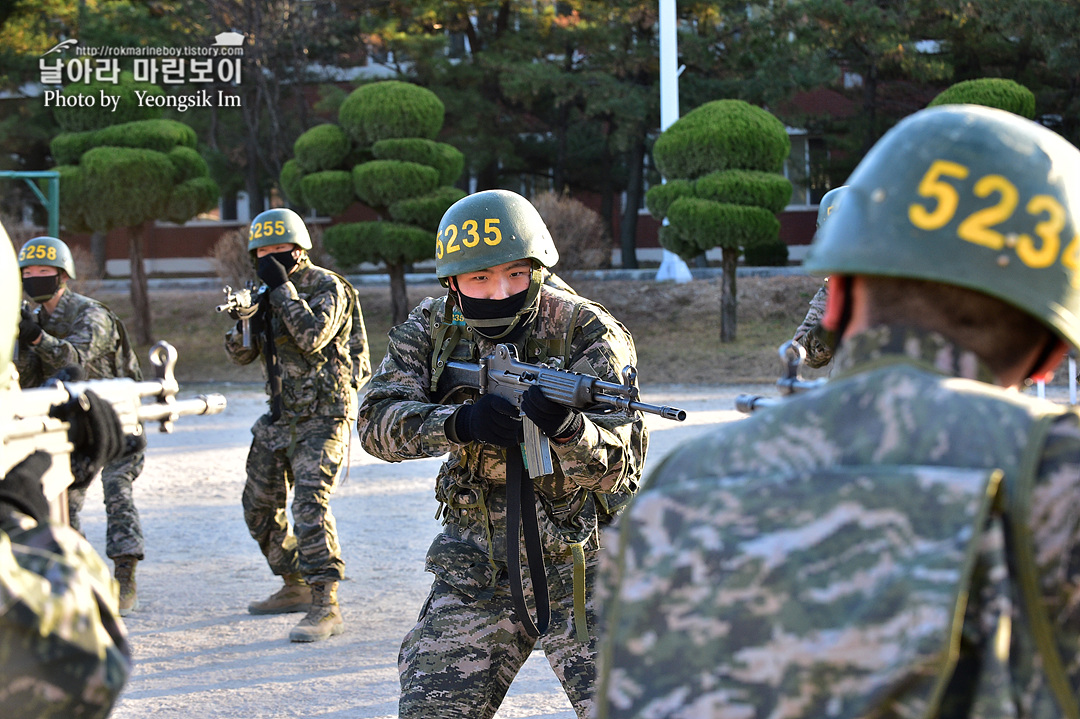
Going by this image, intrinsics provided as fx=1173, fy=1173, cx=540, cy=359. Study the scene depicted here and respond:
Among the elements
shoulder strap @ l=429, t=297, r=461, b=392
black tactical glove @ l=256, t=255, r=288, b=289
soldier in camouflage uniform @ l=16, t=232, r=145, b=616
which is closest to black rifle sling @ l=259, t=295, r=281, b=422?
black tactical glove @ l=256, t=255, r=288, b=289

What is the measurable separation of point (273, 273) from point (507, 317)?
3489 millimetres

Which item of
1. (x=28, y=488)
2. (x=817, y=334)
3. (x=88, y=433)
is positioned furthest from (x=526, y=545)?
(x=817, y=334)

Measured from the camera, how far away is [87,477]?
2311 mm

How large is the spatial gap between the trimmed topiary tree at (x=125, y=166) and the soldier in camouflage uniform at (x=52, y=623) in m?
20.1

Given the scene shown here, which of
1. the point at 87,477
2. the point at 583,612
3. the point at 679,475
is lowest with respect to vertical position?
the point at 583,612

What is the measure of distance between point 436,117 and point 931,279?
20.3m

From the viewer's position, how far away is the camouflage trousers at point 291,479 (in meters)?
6.83

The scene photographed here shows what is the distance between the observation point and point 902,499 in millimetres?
1506

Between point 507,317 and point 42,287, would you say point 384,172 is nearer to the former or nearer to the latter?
point 42,287

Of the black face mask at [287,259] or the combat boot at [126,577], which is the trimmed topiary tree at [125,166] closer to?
the black face mask at [287,259]

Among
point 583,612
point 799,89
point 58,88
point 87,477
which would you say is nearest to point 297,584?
point 583,612

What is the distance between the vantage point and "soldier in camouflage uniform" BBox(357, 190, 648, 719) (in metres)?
3.76

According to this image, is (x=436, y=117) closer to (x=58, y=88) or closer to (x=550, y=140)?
(x=550, y=140)

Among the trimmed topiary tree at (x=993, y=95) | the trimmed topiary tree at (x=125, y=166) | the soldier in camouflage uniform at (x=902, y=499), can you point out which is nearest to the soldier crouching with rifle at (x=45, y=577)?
the soldier in camouflage uniform at (x=902, y=499)
